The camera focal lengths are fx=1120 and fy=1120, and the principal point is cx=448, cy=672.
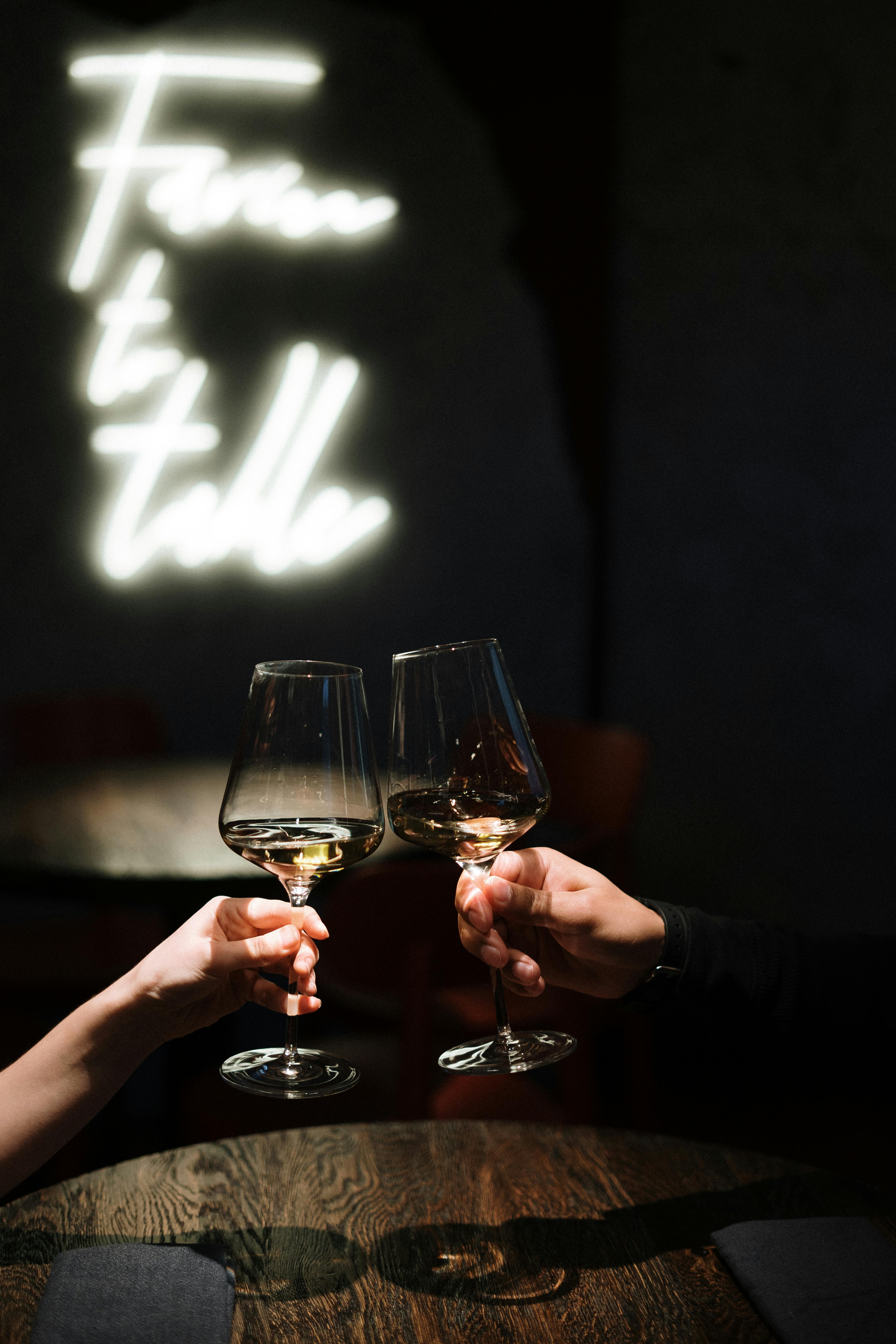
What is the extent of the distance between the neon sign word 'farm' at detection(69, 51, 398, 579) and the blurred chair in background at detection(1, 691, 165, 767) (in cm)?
42

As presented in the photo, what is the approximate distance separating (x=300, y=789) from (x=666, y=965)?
40 cm

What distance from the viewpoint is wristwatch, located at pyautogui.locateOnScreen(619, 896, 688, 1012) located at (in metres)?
1.06

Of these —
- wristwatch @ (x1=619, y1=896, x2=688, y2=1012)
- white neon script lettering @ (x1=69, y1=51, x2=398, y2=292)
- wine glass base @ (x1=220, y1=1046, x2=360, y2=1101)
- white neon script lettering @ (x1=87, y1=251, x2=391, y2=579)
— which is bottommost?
wine glass base @ (x1=220, y1=1046, x2=360, y2=1101)

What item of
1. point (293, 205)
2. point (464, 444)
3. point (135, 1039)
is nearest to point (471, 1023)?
point (135, 1039)

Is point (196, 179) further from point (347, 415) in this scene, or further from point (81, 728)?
point (81, 728)

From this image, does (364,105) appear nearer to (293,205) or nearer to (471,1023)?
(293,205)

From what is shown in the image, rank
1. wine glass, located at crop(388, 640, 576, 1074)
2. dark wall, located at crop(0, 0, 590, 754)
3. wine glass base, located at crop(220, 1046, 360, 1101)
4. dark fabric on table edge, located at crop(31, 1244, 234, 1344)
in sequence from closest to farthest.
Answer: dark fabric on table edge, located at crop(31, 1244, 234, 1344), wine glass base, located at crop(220, 1046, 360, 1101), wine glass, located at crop(388, 640, 576, 1074), dark wall, located at crop(0, 0, 590, 754)

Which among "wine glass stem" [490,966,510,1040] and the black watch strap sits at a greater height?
the black watch strap

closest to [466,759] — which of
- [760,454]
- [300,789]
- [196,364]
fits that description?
[300,789]

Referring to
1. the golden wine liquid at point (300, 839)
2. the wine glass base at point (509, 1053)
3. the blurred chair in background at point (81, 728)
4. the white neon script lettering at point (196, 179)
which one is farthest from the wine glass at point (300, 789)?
the white neon script lettering at point (196, 179)

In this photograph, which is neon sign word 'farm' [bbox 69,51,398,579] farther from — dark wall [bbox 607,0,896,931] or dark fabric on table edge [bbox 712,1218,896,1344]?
dark fabric on table edge [bbox 712,1218,896,1344]

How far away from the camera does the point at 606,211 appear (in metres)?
3.62

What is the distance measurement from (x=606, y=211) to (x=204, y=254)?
1.29 meters

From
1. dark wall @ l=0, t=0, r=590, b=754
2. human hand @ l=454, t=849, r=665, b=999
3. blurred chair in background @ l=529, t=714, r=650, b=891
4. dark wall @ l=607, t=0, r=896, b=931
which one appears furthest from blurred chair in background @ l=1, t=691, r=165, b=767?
human hand @ l=454, t=849, r=665, b=999
